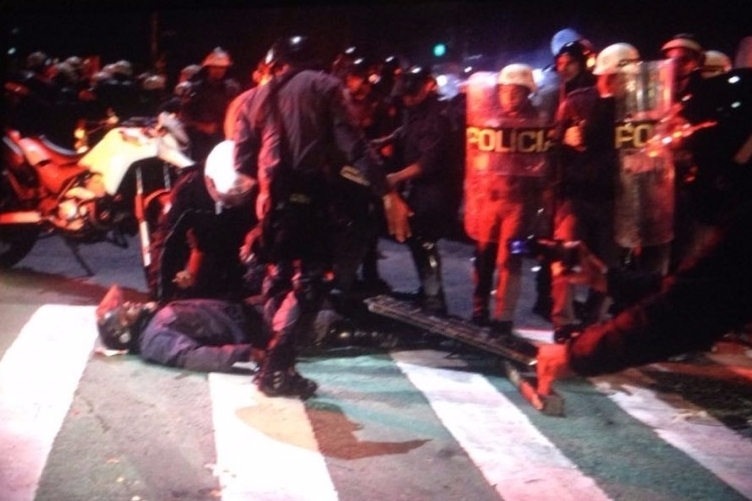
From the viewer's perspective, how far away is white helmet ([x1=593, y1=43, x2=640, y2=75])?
612cm

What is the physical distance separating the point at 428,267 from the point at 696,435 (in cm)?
229

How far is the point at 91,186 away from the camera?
7832 mm

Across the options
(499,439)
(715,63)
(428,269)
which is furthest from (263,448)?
(715,63)

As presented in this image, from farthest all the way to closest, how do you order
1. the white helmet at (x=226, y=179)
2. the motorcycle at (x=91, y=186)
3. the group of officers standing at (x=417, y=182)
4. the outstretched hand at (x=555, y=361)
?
the motorcycle at (x=91, y=186) < the white helmet at (x=226, y=179) < the group of officers standing at (x=417, y=182) < the outstretched hand at (x=555, y=361)

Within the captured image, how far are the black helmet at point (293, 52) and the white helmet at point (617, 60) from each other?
1853mm

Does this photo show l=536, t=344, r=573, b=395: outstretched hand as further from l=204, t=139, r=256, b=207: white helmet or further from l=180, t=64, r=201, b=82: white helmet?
l=180, t=64, r=201, b=82: white helmet

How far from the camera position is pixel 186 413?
5.20 meters

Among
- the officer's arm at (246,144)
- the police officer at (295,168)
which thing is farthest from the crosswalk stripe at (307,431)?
the officer's arm at (246,144)

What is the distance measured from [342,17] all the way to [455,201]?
1.41 meters

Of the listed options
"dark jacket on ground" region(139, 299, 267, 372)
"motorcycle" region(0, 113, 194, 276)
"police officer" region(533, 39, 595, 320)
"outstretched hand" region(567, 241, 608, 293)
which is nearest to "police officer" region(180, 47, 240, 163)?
"motorcycle" region(0, 113, 194, 276)

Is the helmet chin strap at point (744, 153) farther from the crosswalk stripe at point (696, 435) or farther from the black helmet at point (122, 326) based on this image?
the black helmet at point (122, 326)

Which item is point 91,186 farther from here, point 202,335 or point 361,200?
point 361,200

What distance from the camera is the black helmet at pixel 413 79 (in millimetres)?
6520

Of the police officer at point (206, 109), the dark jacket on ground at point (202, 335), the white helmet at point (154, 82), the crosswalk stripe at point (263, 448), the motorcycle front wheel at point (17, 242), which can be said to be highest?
the white helmet at point (154, 82)
